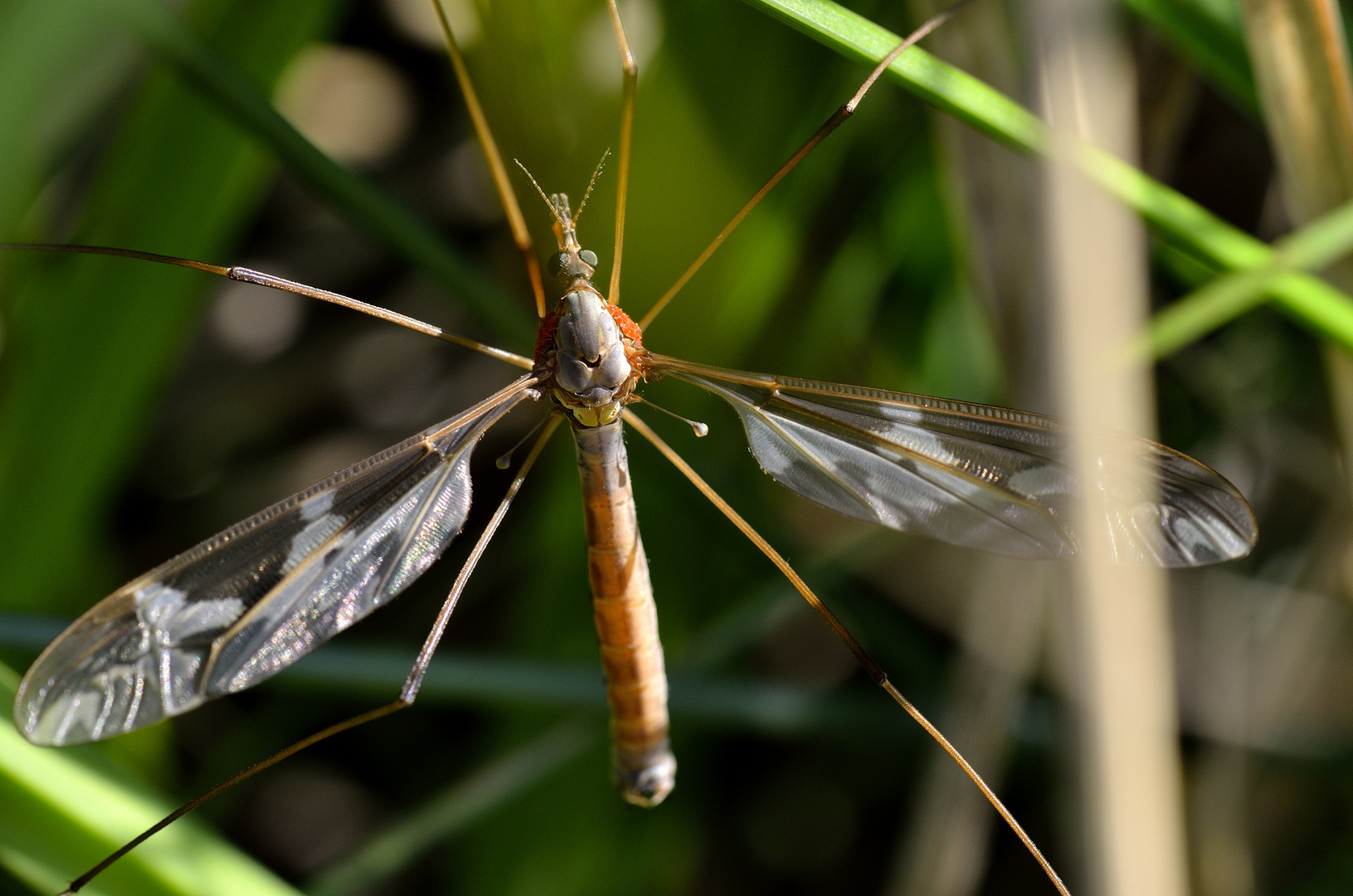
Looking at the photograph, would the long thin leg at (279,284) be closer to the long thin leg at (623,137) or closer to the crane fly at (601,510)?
the crane fly at (601,510)

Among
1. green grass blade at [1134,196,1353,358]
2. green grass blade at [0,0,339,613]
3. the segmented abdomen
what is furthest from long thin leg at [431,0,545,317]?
green grass blade at [1134,196,1353,358]

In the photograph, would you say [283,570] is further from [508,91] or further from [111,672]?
[508,91]

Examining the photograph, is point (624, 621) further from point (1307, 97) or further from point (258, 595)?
point (1307, 97)

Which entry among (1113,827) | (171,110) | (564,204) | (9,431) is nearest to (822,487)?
(564,204)

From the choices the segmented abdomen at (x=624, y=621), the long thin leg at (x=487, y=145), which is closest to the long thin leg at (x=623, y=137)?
the long thin leg at (x=487, y=145)

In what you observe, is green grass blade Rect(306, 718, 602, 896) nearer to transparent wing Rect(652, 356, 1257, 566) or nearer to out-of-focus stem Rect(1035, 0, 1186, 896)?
transparent wing Rect(652, 356, 1257, 566)

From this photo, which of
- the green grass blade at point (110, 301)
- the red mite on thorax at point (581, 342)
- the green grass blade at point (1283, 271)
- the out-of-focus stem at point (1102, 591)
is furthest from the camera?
the green grass blade at point (110, 301)

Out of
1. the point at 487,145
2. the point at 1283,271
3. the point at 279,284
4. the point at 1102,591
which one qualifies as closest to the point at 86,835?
the point at 279,284
